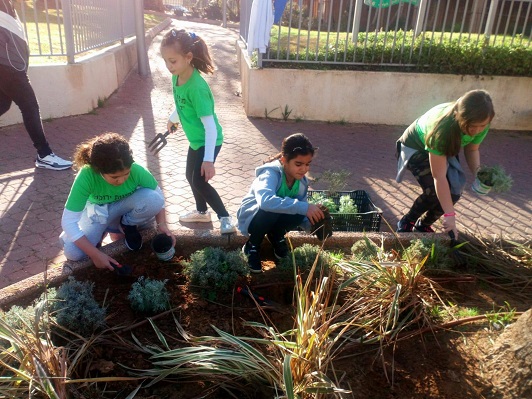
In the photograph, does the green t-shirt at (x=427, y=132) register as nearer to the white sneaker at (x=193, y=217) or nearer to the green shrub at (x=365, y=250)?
the green shrub at (x=365, y=250)

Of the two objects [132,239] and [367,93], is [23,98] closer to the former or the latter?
[132,239]

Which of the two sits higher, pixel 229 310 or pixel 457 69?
pixel 457 69

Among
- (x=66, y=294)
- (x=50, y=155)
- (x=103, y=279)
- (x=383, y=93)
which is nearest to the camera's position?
(x=66, y=294)

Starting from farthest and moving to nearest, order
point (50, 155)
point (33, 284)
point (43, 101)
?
point (43, 101) → point (50, 155) → point (33, 284)

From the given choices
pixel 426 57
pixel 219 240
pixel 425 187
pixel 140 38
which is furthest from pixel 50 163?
pixel 426 57

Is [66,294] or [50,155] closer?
[66,294]

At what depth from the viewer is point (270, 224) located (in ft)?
10.3

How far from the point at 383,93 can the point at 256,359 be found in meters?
6.38

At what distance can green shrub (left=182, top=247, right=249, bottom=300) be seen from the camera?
2.84 metres

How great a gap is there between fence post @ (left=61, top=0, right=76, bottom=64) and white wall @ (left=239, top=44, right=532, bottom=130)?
2.64 meters

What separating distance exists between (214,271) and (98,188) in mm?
978

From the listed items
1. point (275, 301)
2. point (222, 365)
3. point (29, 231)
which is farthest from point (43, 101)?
point (222, 365)

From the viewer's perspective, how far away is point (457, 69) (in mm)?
7781

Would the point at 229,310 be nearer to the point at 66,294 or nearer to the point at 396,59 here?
the point at 66,294
